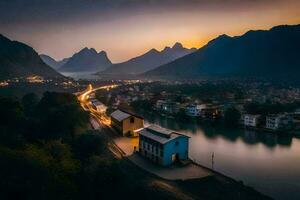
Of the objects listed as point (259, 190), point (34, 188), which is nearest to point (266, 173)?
point (259, 190)

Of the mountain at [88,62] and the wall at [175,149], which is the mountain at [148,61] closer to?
the mountain at [88,62]

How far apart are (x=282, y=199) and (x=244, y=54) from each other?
262ft

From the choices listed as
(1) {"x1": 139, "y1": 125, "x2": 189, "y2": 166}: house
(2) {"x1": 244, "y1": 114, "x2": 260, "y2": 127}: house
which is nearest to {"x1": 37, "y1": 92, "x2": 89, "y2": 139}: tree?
(1) {"x1": 139, "y1": 125, "x2": 189, "y2": 166}: house

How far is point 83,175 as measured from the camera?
8.21 metres

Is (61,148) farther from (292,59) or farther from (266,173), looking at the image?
(292,59)

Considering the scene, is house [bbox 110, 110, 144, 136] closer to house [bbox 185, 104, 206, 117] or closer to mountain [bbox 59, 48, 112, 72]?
house [bbox 185, 104, 206, 117]

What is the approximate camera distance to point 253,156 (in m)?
13.8

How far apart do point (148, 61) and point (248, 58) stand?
71330mm

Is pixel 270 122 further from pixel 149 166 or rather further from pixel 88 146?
pixel 88 146

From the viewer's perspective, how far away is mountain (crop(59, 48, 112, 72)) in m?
164

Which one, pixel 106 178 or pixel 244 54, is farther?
pixel 244 54

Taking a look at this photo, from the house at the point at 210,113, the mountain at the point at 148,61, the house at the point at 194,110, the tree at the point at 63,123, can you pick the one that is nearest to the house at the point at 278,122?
the house at the point at 210,113

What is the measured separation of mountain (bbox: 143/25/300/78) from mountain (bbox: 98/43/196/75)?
42.4 m

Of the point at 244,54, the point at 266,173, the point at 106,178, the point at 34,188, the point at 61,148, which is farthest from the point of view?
the point at 244,54
